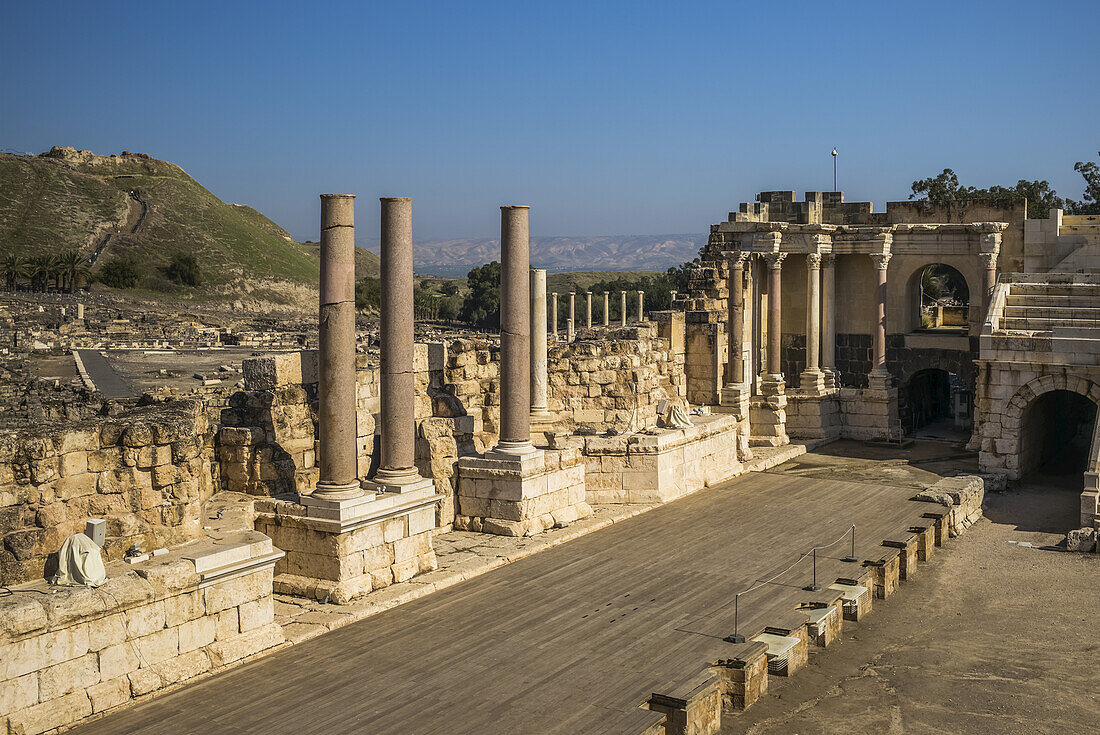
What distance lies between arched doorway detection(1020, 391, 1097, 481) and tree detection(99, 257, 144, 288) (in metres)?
74.8

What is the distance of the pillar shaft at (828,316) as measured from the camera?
2928 cm

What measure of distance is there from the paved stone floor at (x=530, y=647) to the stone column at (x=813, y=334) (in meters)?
10.4

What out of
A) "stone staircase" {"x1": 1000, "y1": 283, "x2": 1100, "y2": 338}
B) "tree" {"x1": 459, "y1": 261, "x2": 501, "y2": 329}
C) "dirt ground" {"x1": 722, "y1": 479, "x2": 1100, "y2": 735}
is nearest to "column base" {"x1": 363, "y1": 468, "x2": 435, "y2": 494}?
"dirt ground" {"x1": 722, "y1": 479, "x2": 1100, "y2": 735}

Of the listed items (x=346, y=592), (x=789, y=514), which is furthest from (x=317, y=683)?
(x=789, y=514)

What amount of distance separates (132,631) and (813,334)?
70.2 feet

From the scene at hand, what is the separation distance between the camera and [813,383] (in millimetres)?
28859

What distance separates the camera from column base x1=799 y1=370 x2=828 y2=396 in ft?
94.6

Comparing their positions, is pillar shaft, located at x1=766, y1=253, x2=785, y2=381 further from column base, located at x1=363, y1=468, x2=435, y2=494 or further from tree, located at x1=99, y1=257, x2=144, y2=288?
tree, located at x1=99, y1=257, x2=144, y2=288

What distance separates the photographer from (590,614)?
1368 cm

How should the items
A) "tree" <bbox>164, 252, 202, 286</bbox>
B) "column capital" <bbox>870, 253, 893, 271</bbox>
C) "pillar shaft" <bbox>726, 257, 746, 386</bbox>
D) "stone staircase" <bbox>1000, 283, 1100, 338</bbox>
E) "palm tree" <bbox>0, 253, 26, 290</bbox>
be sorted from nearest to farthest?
1. "stone staircase" <bbox>1000, 283, 1100, 338</bbox>
2. "pillar shaft" <bbox>726, 257, 746, 386</bbox>
3. "column capital" <bbox>870, 253, 893, 271</bbox>
4. "palm tree" <bbox>0, 253, 26, 290</bbox>
5. "tree" <bbox>164, 252, 202, 286</bbox>

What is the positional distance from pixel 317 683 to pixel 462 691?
1435 mm

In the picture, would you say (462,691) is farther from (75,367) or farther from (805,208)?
(75,367)

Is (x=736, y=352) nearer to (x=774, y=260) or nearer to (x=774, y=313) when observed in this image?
(x=774, y=313)

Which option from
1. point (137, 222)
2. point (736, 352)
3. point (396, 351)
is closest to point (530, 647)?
point (396, 351)
